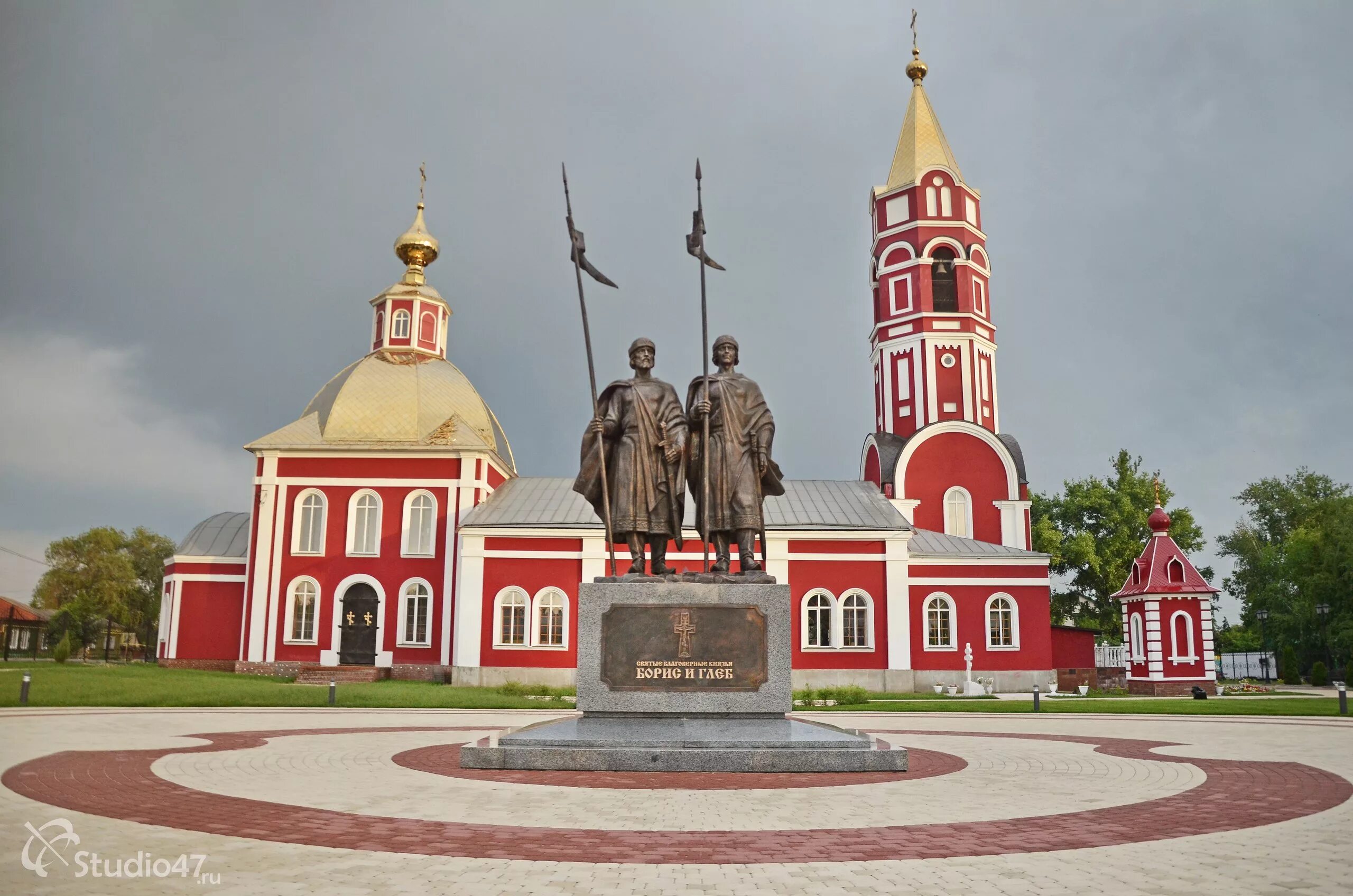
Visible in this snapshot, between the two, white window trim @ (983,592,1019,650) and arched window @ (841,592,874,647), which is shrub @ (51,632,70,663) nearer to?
arched window @ (841,592,874,647)

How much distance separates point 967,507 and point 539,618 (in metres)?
16.0

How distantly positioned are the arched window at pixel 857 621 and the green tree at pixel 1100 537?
1881 cm

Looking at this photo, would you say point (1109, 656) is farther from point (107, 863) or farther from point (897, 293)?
point (107, 863)

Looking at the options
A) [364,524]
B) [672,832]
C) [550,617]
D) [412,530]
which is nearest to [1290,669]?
[550,617]

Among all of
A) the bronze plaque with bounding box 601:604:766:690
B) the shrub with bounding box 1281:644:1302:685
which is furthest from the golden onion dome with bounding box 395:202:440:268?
the shrub with bounding box 1281:644:1302:685

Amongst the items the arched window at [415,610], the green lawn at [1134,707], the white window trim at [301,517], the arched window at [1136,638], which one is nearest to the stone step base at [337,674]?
the arched window at [415,610]

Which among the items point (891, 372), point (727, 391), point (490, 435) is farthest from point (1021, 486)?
point (727, 391)

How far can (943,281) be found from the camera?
1471 inches

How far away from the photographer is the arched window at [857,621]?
31.0 metres

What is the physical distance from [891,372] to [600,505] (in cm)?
2859

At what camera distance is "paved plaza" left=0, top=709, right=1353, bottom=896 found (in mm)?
4652

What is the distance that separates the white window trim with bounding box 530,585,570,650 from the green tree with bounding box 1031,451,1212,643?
26.1m

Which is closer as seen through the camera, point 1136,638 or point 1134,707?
point 1134,707

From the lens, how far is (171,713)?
53.0ft
